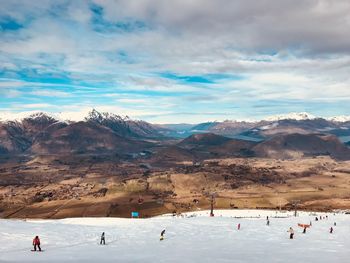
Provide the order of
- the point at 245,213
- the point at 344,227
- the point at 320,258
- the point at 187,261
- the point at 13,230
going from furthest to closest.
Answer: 1. the point at 245,213
2. the point at 344,227
3. the point at 13,230
4. the point at 320,258
5. the point at 187,261

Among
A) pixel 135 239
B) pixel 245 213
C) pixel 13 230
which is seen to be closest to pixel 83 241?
pixel 135 239

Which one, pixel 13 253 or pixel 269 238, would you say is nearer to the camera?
pixel 13 253

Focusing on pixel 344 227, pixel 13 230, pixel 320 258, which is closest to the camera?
pixel 320 258

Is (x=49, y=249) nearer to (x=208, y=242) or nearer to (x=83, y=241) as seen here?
(x=83, y=241)

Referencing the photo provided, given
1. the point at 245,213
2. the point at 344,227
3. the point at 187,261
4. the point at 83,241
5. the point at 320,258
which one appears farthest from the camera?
the point at 245,213

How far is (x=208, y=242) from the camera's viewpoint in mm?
64812

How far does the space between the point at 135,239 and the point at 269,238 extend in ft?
76.5

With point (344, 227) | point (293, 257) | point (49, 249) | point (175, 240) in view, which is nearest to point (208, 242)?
point (175, 240)

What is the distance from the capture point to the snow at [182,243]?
1940 inches

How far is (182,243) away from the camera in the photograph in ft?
207

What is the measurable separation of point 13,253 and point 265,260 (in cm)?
3122

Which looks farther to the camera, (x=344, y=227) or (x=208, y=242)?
(x=344, y=227)

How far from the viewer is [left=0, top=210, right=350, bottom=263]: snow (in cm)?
4928

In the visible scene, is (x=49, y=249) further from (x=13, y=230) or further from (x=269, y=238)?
(x=269, y=238)
